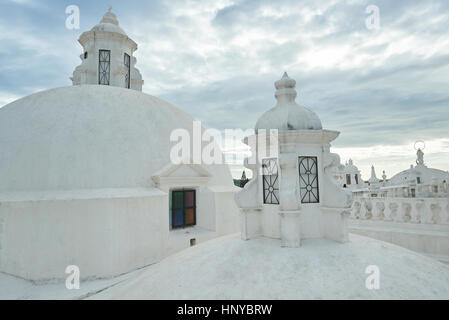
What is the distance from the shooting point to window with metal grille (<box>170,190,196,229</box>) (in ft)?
35.2

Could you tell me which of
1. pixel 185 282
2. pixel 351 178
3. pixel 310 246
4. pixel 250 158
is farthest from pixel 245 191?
pixel 351 178

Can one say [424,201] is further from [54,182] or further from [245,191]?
[54,182]

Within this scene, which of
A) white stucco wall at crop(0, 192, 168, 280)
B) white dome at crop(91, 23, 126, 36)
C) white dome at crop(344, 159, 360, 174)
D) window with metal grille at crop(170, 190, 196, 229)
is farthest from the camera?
white dome at crop(344, 159, 360, 174)

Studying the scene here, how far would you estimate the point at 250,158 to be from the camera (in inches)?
245

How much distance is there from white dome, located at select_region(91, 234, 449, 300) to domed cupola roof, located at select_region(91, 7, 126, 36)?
49.0ft

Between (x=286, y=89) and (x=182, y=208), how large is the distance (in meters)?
7.04

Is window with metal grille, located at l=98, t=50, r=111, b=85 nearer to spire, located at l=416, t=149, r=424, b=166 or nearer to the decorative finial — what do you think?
the decorative finial

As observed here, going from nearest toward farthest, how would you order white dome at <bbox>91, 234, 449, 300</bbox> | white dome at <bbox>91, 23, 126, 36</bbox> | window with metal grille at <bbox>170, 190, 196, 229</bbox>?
1. white dome at <bbox>91, 234, 449, 300</bbox>
2. window with metal grille at <bbox>170, 190, 196, 229</bbox>
3. white dome at <bbox>91, 23, 126, 36</bbox>

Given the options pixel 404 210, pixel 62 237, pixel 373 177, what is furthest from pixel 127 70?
pixel 373 177

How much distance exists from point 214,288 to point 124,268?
580cm

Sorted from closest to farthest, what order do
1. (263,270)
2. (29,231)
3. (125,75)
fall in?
(263,270)
(29,231)
(125,75)

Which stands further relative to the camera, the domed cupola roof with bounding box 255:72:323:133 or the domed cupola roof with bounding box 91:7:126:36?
the domed cupola roof with bounding box 91:7:126:36

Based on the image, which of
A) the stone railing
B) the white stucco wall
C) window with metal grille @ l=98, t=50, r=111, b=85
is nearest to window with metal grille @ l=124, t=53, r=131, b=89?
window with metal grille @ l=98, t=50, r=111, b=85

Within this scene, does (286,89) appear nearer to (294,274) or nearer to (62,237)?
(294,274)
